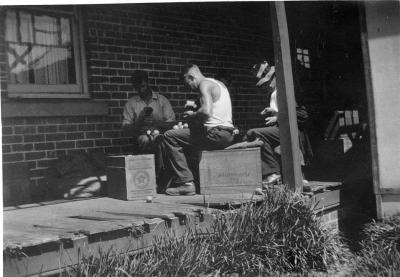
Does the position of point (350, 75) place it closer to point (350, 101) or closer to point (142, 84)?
point (350, 101)

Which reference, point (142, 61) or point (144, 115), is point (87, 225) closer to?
point (144, 115)

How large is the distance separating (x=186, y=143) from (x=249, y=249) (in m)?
1.53

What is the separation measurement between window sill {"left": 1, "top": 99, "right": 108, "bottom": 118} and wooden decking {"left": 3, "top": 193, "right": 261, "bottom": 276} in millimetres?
999

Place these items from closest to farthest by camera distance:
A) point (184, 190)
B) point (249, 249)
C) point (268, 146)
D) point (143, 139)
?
point (249, 249) < point (184, 190) < point (143, 139) < point (268, 146)

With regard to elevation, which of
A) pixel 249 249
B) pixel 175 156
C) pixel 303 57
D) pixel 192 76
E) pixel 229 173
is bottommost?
pixel 249 249

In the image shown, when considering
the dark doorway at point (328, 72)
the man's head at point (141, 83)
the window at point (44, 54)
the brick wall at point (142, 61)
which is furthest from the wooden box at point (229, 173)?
the dark doorway at point (328, 72)

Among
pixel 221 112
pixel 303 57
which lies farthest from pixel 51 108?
pixel 303 57

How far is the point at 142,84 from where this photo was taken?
5.58 metres

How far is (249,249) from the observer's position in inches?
152

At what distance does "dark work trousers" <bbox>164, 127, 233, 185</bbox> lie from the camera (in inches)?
196

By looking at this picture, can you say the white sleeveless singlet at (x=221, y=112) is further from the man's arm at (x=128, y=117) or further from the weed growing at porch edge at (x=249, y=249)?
the weed growing at porch edge at (x=249, y=249)

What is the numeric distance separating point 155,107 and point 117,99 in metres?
0.55

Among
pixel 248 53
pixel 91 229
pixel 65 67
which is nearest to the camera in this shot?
pixel 91 229

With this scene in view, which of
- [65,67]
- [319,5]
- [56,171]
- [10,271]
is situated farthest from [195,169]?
[319,5]
